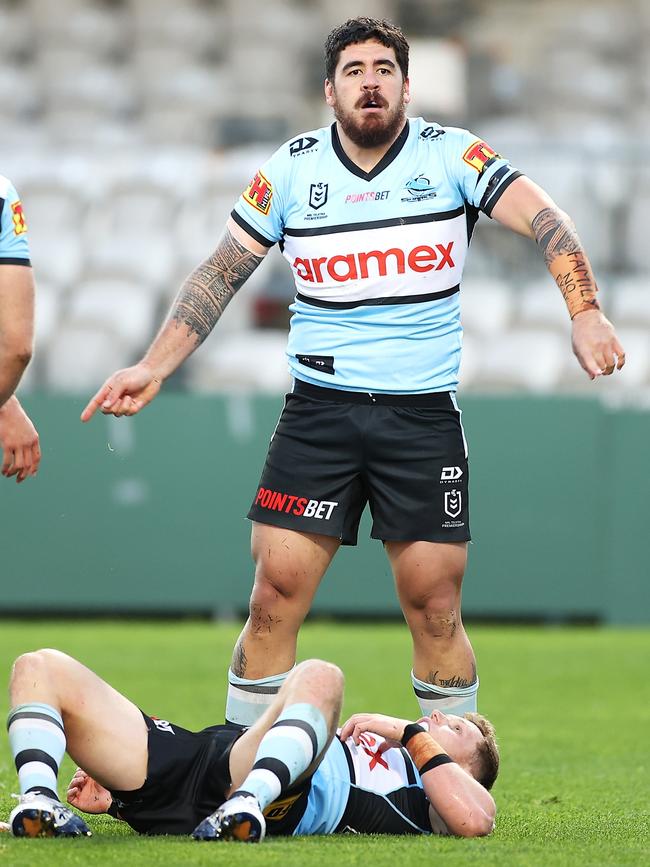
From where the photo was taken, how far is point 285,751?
12.3 feet

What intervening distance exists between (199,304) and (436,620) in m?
1.26

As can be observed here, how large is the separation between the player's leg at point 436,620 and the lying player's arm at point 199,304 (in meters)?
0.90

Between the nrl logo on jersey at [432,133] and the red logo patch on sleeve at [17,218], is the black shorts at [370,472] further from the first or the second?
the red logo patch on sleeve at [17,218]

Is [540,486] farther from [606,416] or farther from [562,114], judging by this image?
[562,114]

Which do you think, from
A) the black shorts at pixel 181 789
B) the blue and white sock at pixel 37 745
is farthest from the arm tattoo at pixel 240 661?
the blue and white sock at pixel 37 745

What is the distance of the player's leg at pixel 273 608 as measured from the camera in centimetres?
475

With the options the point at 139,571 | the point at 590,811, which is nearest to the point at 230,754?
the point at 590,811

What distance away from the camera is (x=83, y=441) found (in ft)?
37.7

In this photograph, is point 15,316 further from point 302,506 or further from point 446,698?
point 446,698

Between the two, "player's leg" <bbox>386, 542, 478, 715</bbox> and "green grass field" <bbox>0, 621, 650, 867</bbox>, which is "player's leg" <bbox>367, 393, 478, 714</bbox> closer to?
"player's leg" <bbox>386, 542, 478, 715</bbox>

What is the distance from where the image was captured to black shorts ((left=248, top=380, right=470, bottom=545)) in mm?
4766

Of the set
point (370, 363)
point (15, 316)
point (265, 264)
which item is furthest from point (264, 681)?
point (265, 264)

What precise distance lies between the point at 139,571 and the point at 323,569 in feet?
22.2

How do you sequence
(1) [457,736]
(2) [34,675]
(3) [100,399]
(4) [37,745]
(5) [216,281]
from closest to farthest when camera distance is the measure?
(4) [37,745]
(2) [34,675]
(1) [457,736]
(3) [100,399]
(5) [216,281]
